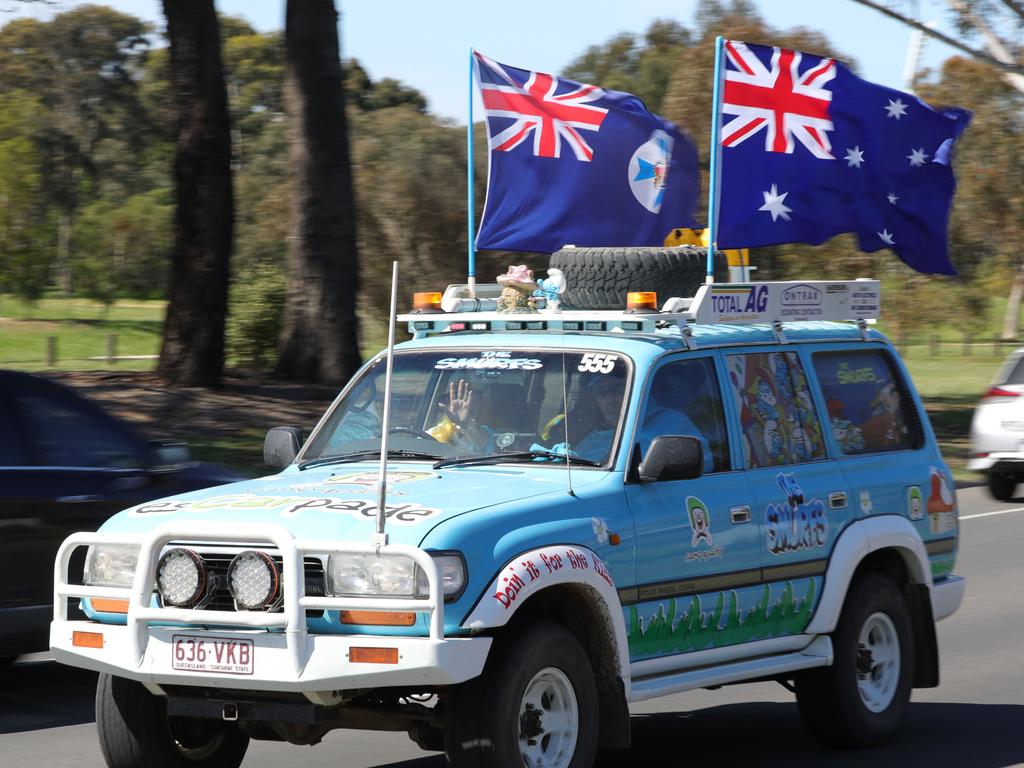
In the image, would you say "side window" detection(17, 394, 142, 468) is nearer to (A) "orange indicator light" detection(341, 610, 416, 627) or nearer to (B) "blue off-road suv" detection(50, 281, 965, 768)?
(B) "blue off-road suv" detection(50, 281, 965, 768)

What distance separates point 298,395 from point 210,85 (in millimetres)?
4084

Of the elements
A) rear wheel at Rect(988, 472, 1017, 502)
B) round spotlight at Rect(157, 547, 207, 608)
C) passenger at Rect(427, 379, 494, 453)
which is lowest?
rear wheel at Rect(988, 472, 1017, 502)

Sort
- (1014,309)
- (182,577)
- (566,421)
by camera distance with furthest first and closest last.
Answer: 1. (1014,309)
2. (566,421)
3. (182,577)

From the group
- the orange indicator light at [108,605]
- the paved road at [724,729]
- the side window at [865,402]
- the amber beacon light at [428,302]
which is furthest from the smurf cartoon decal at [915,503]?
the orange indicator light at [108,605]

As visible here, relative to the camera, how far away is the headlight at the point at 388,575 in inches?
207

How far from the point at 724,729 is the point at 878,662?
2.70 feet

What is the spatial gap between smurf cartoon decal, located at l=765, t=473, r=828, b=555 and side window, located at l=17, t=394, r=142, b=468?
3880mm

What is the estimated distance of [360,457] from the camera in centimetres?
679

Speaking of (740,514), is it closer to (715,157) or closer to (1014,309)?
(715,157)

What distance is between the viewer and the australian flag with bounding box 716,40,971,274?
28.6ft

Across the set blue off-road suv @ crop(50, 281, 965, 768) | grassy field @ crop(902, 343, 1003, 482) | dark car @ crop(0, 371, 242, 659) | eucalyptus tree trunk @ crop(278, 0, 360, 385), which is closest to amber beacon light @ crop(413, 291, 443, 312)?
blue off-road suv @ crop(50, 281, 965, 768)

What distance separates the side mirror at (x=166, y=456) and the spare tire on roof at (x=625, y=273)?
251cm

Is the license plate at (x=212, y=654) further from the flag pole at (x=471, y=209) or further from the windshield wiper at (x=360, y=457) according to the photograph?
the flag pole at (x=471, y=209)

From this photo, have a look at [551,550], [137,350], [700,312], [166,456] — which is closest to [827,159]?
[700,312]
